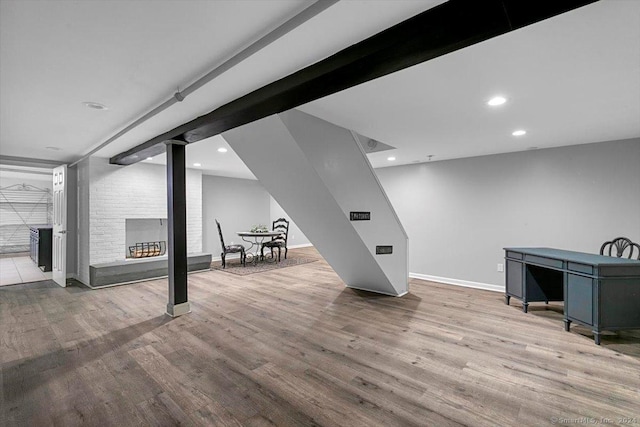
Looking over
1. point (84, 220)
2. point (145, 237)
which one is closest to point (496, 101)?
point (84, 220)

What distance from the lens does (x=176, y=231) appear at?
3.67 m

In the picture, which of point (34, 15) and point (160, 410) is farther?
point (160, 410)

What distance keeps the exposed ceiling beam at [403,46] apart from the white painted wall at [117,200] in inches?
166

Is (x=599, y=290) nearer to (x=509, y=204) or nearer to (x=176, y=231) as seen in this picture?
(x=509, y=204)

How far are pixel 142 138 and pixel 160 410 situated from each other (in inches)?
134

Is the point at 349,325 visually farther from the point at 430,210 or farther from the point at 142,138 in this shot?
the point at 142,138

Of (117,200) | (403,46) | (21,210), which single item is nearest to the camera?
(403,46)

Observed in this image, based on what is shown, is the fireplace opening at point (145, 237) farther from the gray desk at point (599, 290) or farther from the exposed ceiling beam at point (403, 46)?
the gray desk at point (599, 290)

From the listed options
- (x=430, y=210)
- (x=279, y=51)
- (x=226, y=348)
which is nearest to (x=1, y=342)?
(x=226, y=348)

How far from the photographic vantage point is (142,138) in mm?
3967

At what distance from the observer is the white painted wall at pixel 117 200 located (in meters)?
5.25

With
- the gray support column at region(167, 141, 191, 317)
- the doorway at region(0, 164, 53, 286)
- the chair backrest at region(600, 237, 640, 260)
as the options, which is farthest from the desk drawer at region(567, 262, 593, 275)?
the doorway at region(0, 164, 53, 286)

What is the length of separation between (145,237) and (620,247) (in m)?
8.32

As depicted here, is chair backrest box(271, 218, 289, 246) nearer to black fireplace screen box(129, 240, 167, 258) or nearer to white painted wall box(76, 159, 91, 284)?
black fireplace screen box(129, 240, 167, 258)
